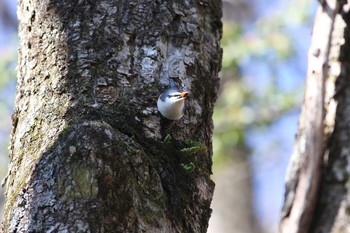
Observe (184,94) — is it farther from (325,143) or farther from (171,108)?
(325,143)

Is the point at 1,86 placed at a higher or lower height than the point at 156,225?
higher

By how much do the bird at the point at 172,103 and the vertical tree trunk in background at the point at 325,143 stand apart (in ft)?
2.68

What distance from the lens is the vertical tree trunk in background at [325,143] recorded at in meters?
2.65

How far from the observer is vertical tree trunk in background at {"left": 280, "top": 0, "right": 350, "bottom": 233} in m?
2.65

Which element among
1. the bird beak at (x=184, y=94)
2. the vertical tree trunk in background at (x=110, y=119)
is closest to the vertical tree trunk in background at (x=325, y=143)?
the vertical tree trunk in background at (x=110, y=119)

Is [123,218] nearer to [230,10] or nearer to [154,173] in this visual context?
[154,173]

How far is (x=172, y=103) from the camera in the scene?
6.35 feet

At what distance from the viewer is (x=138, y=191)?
5.98ft

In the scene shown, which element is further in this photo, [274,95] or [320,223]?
[274,95]

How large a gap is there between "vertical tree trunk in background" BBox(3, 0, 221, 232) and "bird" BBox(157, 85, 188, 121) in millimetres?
36

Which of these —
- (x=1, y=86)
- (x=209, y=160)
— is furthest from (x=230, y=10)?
(x=209, y=160)

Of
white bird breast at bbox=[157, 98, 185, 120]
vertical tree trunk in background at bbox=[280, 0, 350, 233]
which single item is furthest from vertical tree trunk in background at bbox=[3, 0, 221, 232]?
vertical tree trunk in background at bbox=[280, 0, 350, 233]

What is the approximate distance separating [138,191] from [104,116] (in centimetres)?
24

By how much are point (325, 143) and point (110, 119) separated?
108 cm
